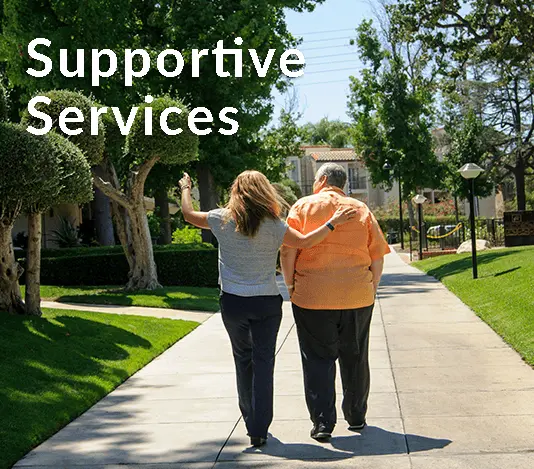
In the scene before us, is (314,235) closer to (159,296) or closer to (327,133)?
(159,296)

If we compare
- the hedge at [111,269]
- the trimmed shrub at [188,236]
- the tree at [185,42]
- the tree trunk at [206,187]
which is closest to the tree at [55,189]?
the hedge at [111,269]

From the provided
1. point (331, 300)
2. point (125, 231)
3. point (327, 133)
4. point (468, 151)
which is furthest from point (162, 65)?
point (327, 133)

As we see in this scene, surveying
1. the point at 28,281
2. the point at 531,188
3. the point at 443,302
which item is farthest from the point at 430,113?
the point at 28,281

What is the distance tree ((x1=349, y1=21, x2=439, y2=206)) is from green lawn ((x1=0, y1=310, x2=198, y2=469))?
32666mm

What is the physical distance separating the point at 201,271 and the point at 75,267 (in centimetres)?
308

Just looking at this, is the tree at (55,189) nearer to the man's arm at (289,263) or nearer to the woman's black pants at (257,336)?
the man's arm at (289,263)

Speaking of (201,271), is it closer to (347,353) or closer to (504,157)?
(347,353)

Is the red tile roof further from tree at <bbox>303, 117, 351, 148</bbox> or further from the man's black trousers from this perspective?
the man's black trousers

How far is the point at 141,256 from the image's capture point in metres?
20.5

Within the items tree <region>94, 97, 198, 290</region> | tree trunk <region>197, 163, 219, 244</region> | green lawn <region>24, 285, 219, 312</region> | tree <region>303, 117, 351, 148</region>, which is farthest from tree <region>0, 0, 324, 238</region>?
tree <region>303, 117, 351, 148</region>

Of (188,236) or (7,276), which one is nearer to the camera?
(7,276)

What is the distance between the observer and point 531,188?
6581cm

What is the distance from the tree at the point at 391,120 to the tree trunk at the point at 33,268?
3372 centimetres

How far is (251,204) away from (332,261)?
0.72 metres
